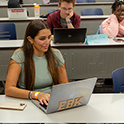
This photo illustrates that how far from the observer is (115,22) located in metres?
2.76

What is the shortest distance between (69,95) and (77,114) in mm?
136

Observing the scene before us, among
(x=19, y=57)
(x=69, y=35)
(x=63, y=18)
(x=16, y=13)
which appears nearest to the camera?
(x=19, y=57)

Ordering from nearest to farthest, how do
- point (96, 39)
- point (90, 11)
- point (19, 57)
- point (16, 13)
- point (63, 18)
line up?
point (19, 57)
point (96, 39)
point (63, 18)
point (16, 13)
point (90, 11)

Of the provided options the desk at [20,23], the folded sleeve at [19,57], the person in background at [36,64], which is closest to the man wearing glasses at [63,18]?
the desk at [20,23]

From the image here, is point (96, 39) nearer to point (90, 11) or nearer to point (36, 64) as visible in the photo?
point (36, 64)

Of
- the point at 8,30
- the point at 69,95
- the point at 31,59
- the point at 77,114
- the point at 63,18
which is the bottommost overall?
the point at 77,114

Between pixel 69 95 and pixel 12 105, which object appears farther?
pixel 12 105

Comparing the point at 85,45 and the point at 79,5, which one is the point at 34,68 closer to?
the point at 85,45

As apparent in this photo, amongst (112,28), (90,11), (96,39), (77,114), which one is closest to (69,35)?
(96,39)

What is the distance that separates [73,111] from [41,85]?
44 centimetres

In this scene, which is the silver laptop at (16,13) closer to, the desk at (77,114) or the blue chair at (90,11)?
the blue chair at (90,11)

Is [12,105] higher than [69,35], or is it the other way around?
[69,35]

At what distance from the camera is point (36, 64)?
1.56 m

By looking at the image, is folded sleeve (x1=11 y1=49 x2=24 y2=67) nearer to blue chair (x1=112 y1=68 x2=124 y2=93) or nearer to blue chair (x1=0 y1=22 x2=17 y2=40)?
blue chair (x1=112 y1=68 x2=124 y2=93)
